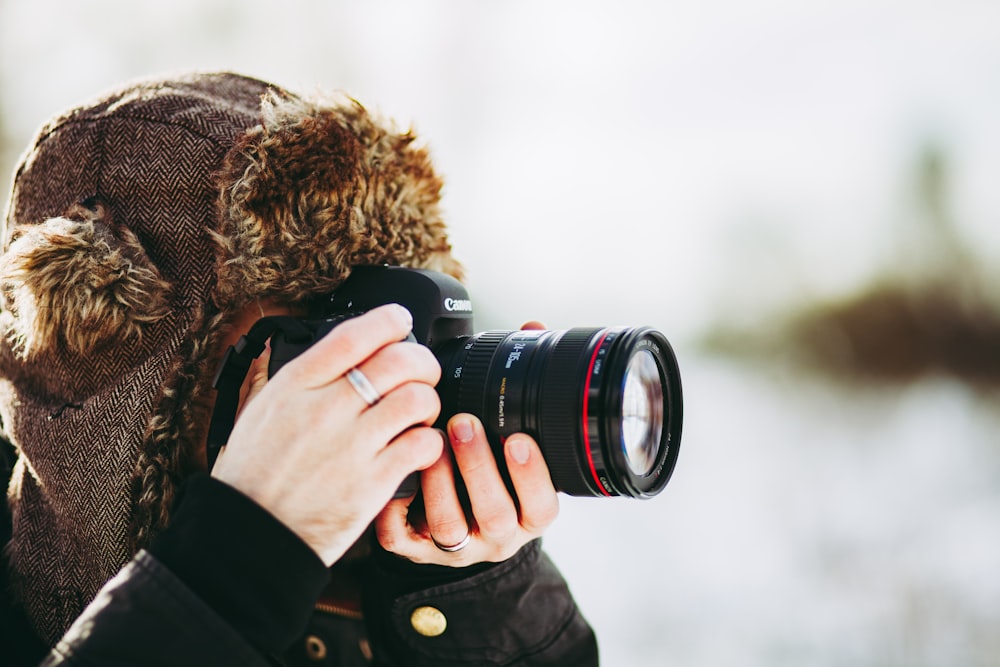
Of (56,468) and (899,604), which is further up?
(56,468)

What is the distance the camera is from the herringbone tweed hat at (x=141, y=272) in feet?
2.19

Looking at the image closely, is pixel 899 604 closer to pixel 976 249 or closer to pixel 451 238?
pixel 976 249

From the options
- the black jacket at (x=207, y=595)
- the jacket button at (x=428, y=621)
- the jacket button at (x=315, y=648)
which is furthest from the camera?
the jacket button at (x=315, y=648)

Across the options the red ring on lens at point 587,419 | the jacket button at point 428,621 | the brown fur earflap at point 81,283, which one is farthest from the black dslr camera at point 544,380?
the jacket button at point 428,621

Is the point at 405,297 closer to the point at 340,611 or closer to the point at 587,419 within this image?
the point at 587,419

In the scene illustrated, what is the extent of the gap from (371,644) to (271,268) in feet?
1.54

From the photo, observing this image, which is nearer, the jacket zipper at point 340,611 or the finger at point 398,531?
the finger at point 398,531

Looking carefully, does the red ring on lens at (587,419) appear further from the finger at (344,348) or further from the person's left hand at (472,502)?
the finger at (344,348)

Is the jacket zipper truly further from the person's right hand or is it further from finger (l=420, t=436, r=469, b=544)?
the person's right hand

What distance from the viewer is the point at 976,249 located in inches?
91.2

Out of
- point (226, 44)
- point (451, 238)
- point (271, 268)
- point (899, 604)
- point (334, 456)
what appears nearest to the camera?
point (334, 456)

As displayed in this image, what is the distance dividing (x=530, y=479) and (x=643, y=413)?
12 cm

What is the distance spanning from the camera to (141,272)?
669 millimetres

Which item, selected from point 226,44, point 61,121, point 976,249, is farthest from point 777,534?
point 226,44
